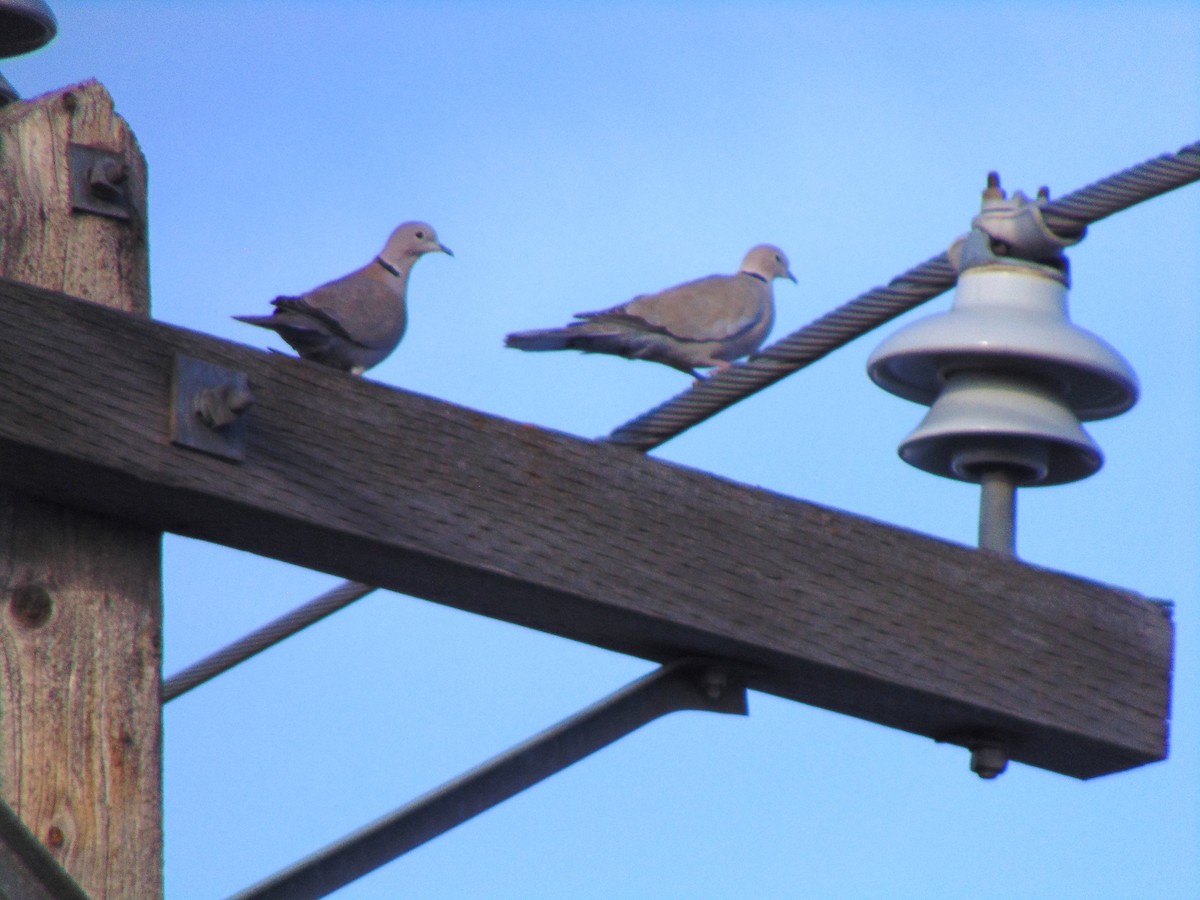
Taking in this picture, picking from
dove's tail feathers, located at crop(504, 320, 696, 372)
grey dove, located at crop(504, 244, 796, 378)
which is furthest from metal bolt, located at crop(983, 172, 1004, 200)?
grey dove, located at crop(504, 244, 796, 378)

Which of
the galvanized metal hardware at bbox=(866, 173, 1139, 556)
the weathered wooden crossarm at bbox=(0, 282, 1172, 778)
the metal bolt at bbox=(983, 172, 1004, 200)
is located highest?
the metal bolt at bbox=(983, 172, 1004, 200)

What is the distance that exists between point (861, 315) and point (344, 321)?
78.2 inches

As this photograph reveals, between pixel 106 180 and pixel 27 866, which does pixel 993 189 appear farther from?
pixel 27 866

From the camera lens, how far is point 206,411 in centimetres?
238

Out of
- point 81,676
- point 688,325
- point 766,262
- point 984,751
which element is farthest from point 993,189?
point 766,262

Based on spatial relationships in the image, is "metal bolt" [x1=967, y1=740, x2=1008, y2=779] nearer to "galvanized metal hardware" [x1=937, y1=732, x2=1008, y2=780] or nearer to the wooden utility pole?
"galvanized metal hardware" [x1=937, y1=732, x2=1008, y2=780]

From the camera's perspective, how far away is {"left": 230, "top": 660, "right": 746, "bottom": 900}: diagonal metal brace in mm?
2467

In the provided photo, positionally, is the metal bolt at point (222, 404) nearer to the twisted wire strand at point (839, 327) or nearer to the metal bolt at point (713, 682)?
the twisted wire strand at point (839, 327)

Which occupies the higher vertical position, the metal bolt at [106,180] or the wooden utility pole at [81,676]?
the metal bolt at [106,180]

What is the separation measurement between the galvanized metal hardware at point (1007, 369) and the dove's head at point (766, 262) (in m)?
4.84

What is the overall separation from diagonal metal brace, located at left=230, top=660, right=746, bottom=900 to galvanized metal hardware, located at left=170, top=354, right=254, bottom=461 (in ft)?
1.77

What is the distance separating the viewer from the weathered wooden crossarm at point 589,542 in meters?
2.34

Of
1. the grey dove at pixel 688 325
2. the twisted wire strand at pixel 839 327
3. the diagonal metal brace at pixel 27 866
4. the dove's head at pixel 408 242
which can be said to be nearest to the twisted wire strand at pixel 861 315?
the twisted wire strand at pixel 839 327

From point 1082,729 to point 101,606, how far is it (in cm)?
146
